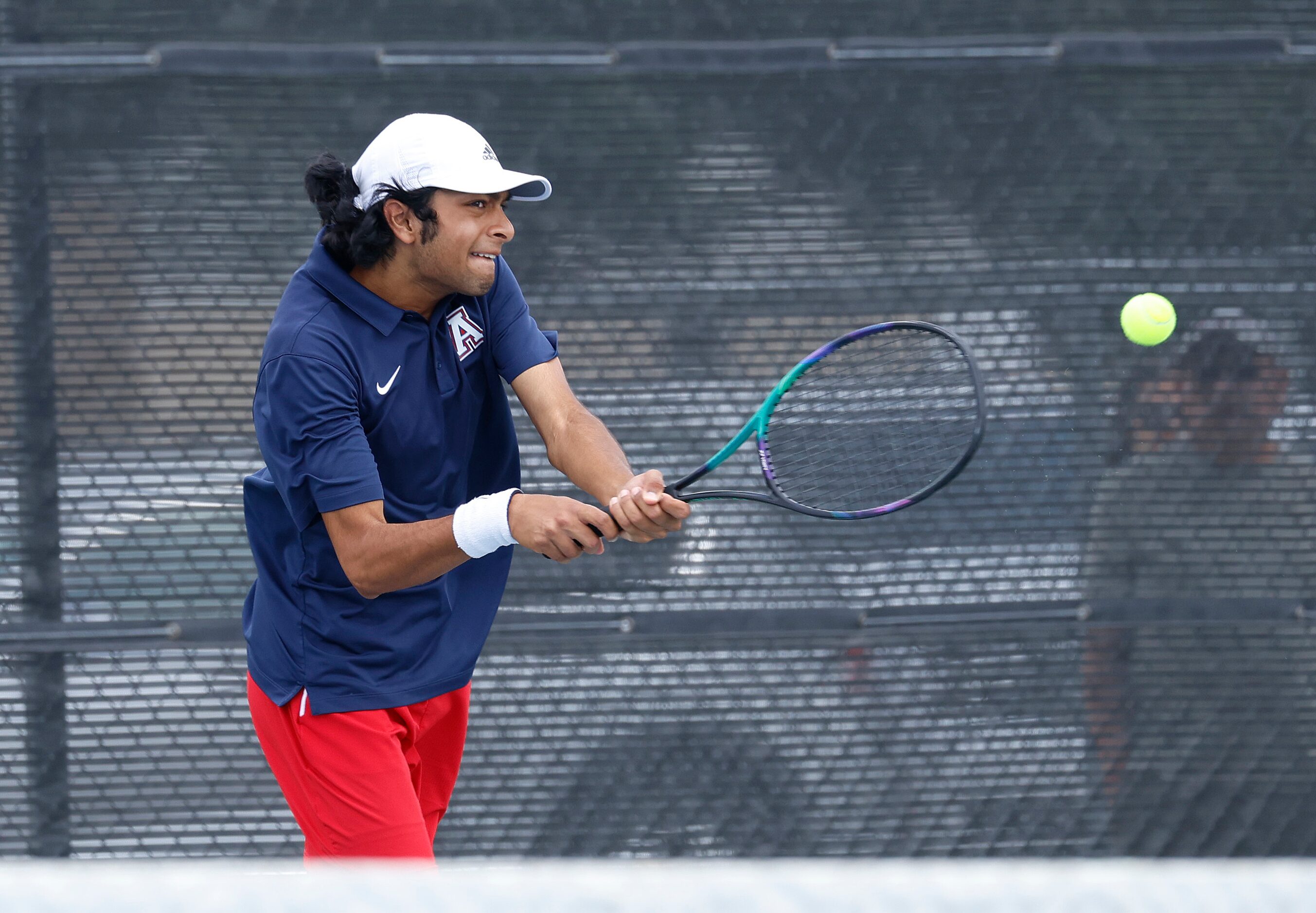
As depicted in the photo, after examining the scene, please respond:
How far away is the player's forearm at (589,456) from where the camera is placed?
204 cm

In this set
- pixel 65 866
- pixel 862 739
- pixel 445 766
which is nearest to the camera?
pixel 65 866

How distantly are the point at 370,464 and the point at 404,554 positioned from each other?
14cm

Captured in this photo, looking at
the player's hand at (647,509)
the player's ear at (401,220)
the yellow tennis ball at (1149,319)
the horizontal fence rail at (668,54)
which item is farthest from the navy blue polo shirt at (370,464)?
the yellow tennis ball at (1149,319)

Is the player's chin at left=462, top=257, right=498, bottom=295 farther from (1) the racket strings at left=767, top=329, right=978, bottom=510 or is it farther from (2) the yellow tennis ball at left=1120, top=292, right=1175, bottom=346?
(2) the yellow tennis ball at left=1120, top=292, right=1175, bottom=346

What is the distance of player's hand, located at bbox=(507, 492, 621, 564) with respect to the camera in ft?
5.95

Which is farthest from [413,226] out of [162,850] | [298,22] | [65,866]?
[162,850]

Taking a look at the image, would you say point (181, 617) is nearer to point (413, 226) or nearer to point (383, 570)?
point (383, 570)

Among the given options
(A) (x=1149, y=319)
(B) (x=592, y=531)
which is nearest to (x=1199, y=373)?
(A) (x=1149, y=319)

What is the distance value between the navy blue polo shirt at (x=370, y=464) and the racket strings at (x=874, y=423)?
1.77 feet

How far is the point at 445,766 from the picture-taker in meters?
2.23

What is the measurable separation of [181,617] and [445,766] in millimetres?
818

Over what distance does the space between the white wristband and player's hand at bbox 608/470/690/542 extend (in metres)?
0.16

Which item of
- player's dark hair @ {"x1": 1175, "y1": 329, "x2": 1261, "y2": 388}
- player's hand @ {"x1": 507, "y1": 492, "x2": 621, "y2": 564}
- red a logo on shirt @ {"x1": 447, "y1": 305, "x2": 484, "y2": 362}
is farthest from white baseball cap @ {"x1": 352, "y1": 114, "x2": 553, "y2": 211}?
player's dark hair @ {"x1": 1175, "y1": 329, "x2": 1261, "y2": 388}

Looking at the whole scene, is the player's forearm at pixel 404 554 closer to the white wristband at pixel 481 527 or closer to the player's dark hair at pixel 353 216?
the white wristband at pixel 481 527
